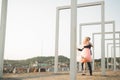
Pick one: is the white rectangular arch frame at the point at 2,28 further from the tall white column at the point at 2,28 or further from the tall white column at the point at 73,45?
the tall white column at the point at 73,45

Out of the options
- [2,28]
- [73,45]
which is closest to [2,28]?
[2,28]

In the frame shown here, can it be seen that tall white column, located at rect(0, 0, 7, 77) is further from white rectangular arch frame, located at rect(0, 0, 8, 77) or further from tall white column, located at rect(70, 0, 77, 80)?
tall white column, located at rect(70, 0, 77, 80)

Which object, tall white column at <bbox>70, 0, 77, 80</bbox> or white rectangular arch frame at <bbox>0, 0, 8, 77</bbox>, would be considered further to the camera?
white rectangular arch frame at <bbox>0, 0, 8, 77</bbox>

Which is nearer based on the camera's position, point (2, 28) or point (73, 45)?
point (73, 45)

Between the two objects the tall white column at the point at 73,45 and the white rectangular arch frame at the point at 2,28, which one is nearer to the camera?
the tall white column at the point at 73,45

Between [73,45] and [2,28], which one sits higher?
[2,28]

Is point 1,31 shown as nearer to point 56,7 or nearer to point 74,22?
point 74,22

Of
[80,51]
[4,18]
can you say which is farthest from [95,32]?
[4,18]

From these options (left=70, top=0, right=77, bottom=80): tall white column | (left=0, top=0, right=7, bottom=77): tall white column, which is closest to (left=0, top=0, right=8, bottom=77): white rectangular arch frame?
(left=0, top=0, right=7, bottom=77): tall white column

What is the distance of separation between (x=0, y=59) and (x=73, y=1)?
3059 mm

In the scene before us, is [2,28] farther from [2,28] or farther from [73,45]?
[73,45]

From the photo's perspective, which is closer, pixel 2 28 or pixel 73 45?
pixel 73 45

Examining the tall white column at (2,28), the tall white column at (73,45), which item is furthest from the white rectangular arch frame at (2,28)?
the tall white column at (73,45)

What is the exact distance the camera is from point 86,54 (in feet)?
31.0
